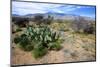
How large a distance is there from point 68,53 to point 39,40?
1.51 ft

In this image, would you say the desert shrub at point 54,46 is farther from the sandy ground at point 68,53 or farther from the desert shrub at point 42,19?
the desert shrub at point 42,19

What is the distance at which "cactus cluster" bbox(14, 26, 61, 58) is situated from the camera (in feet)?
7.64

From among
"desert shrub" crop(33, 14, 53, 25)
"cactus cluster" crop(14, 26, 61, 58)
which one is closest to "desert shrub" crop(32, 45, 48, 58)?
"cactus cluster" crop(14, 26, 61, 58)

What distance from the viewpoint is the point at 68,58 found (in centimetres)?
251

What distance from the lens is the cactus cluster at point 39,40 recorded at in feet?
7.64

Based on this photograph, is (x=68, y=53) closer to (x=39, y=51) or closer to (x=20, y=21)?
(x=39, y=51)

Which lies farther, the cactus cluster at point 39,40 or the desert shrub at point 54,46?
the desert shrub at point 54,46

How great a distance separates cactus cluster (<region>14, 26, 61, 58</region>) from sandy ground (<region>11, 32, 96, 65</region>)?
7cm

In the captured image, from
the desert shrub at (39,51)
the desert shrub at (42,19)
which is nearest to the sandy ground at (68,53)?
the desert shrub at (39,51)

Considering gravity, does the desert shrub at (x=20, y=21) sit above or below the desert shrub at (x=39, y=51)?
above

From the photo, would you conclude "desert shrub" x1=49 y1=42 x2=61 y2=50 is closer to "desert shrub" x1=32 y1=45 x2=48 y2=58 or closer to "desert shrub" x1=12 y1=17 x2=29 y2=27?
"desert shrub" x1=32 y1=45 x2=48 y2=58

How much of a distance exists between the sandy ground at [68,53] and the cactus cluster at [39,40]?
0.07 metres

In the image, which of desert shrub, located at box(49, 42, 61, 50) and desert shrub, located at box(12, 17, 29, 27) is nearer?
desert shrub, located at box(12, 17, 29, 27)
